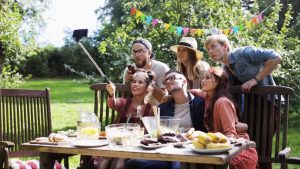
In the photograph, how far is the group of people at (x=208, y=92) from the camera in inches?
133

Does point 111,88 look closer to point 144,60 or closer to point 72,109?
point 144,60

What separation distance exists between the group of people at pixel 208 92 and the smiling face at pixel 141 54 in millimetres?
236

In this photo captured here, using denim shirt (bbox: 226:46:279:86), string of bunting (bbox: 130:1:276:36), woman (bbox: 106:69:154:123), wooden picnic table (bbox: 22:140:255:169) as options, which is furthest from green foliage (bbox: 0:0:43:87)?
wooden picnic table (bbox: 22:140:255:169)

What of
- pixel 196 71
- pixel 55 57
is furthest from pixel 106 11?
pixel 196 71

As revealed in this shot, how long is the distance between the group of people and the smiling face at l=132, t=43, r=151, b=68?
0.77 ft

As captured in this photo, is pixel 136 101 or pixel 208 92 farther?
pixel 136 101

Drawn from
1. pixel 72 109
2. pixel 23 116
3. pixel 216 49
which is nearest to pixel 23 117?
pixel 23 116

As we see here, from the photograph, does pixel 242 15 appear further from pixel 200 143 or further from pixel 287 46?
pixel 200 143

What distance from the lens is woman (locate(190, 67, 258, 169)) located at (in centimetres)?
327

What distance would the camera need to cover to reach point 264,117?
3797mm

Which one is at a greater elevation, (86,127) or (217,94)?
(217,94)

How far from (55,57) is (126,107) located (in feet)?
69.9

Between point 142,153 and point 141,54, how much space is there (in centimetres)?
186

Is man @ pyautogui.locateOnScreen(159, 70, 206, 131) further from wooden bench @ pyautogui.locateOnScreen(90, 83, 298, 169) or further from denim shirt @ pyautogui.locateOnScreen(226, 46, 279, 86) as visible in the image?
Answer: denim shirt @ pyautogui.locateOnScreen(226, 46, 279, 86)
